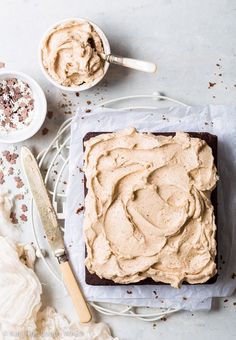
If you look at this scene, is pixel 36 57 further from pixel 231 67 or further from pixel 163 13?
pixel 231 67

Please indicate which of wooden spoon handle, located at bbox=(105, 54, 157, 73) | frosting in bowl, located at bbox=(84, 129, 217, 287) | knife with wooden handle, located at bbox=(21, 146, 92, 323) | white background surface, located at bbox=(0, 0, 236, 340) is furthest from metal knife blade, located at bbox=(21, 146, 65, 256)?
wooden spoon handle, located at bbox=(105, 54, 157, 73)

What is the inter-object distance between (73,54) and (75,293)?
0.89 metres

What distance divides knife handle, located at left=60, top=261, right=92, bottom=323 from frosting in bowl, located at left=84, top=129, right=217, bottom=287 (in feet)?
0.98

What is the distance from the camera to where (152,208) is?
217 cm

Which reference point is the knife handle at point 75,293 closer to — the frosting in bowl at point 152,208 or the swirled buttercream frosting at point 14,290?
the swirled buttercream frosting at point 14,290

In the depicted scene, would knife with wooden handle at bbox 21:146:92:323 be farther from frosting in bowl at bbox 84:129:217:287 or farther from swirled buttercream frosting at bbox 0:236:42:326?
frosting in bowl at bbox 84:129:217:287

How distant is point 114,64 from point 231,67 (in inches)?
18.2

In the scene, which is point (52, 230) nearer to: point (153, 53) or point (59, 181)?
point (59, 181)

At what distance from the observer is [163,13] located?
102 inches

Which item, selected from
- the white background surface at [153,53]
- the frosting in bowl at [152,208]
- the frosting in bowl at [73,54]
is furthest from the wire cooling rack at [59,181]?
the frosting in bowl at [152,208]

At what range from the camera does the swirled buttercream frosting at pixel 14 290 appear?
2469 millimetres

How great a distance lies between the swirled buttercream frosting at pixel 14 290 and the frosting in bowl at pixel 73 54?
682 mm

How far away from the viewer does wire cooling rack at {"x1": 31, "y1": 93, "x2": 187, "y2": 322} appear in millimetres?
2529

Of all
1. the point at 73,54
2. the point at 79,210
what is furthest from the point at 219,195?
the point at 73,54
